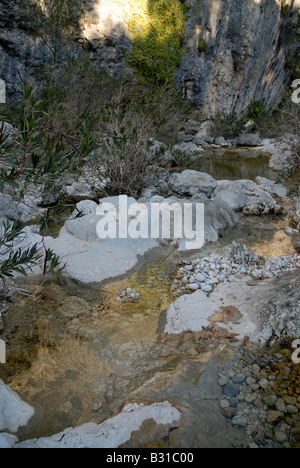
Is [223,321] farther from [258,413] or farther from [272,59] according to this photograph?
[272,59]

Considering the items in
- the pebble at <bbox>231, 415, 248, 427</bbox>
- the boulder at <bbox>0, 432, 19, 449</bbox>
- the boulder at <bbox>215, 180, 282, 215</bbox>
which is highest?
the boulder at <bbox>215, 180, 282, 215</bbox>

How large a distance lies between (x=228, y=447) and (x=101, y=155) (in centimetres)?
587

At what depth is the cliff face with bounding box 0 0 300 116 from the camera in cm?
1315

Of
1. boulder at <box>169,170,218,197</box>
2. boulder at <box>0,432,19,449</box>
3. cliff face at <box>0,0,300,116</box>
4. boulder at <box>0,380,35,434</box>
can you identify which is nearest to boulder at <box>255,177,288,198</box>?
boulder at <box>169,170,218,197</box>

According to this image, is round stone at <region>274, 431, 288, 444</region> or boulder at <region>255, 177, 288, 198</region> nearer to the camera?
round stone at <region>274, 431, 288, 444</region>

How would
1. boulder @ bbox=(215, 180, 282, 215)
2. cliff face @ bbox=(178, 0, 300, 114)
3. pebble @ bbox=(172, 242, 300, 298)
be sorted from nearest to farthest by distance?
pebble @ bbox=(172, 242, 300, 298)
boulder @ bbox=(215, 180, 282, 215)
cliff face @ bbox=(178, 0, 300, 114)

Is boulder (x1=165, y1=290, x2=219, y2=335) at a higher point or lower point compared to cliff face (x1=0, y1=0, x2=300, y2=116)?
lower

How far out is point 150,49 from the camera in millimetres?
17594

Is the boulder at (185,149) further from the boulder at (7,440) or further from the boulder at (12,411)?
the boulder at (7,440)

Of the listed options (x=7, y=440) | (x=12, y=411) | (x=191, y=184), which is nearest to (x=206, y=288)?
(x=12, y=411)

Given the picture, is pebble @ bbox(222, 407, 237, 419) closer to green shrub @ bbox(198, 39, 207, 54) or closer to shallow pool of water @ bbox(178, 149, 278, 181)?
shallow pool of water @ bbox(178, 149, 278, 181)

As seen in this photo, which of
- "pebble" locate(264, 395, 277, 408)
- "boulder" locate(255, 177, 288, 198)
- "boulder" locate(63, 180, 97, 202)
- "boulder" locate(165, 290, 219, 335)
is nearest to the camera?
"pebble" locate(264, 395, 277, 408)

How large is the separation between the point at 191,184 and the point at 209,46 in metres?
16.4

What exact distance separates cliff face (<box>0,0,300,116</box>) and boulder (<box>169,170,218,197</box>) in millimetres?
9431
